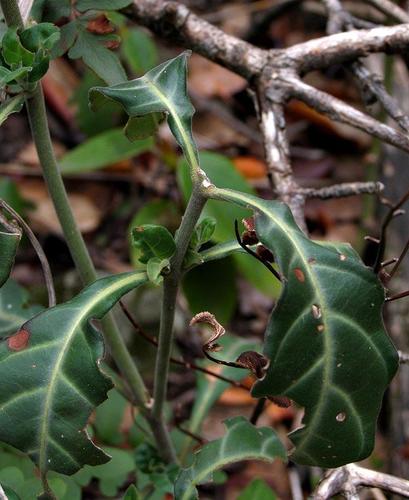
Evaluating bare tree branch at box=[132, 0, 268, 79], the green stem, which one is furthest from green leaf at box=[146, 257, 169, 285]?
bare tree branch at box=[132, 0, 268, 79]

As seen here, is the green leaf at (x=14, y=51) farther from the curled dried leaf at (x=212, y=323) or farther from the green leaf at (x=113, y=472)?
the green leaf at (x=113, y=472)

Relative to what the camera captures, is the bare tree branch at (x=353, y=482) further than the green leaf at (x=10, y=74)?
Yes

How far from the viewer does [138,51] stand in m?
2.18


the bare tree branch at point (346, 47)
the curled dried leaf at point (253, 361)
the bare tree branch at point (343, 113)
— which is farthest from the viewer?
the bare tree branch at point (346, 47)

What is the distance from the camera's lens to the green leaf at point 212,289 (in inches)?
75.4

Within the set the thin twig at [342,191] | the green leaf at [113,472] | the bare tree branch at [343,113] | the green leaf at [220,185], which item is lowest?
the green leaf at [113,472]

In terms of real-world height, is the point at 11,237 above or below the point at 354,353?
above

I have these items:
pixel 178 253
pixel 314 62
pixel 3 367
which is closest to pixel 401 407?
pixel 314 62

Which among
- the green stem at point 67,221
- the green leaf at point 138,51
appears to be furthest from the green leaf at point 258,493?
the green leaf at point 138,51

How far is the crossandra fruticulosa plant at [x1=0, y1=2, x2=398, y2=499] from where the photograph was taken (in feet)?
2.54

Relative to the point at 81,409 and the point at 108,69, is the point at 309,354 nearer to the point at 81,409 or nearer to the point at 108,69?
the point at 81,409

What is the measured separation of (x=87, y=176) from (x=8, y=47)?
5.29 ft

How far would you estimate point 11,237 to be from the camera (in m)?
0.85

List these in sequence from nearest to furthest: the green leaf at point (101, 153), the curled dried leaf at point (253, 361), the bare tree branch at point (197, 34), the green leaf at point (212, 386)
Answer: the curled dried leaf at point (253, 361) < the bare tree branch at point (197, 34) < the green leaf at point (212, 386) < the green leaf at point (101, 153)
